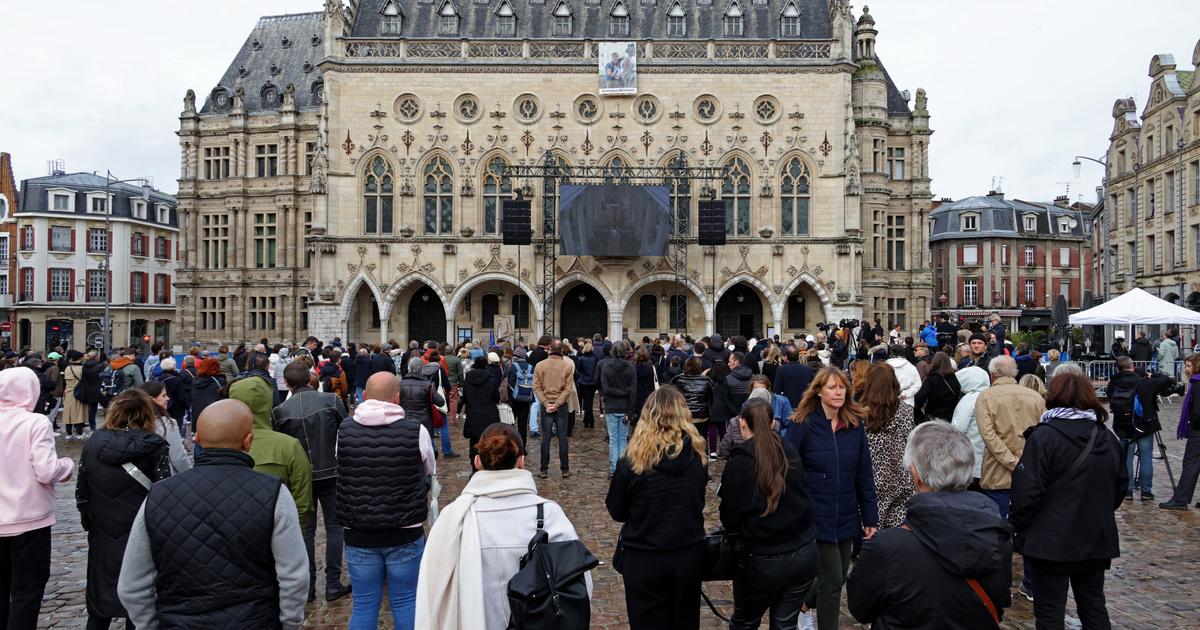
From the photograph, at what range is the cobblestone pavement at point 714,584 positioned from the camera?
666 cm

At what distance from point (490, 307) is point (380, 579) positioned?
A: 1223 inches

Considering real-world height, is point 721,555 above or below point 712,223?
below

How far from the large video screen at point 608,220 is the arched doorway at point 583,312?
407cm

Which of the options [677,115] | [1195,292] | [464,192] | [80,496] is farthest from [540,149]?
[80,496]

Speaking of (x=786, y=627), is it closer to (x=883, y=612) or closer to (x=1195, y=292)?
(x=883, y=612)

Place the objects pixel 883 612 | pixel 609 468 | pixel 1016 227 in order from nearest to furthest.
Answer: pixel 883 612, pixel 609 468, pixel 1016 227

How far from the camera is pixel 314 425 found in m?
7.03

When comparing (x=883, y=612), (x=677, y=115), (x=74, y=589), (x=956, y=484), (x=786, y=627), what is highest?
(x=677, y=115)

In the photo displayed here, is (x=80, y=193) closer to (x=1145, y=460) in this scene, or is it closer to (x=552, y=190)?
(x=552, y=190)

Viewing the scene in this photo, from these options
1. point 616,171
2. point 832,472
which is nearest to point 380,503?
point 832,472

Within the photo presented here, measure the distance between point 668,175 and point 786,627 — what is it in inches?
1182

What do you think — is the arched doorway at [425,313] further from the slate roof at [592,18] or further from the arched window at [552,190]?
the slate roof at [592,18]

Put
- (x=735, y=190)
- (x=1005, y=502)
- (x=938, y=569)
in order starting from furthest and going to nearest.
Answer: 1. (x=735, y=190)
2. (x=1005, y=502)
3. (x=938, y=569)

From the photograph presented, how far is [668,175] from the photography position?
34.0 meters
